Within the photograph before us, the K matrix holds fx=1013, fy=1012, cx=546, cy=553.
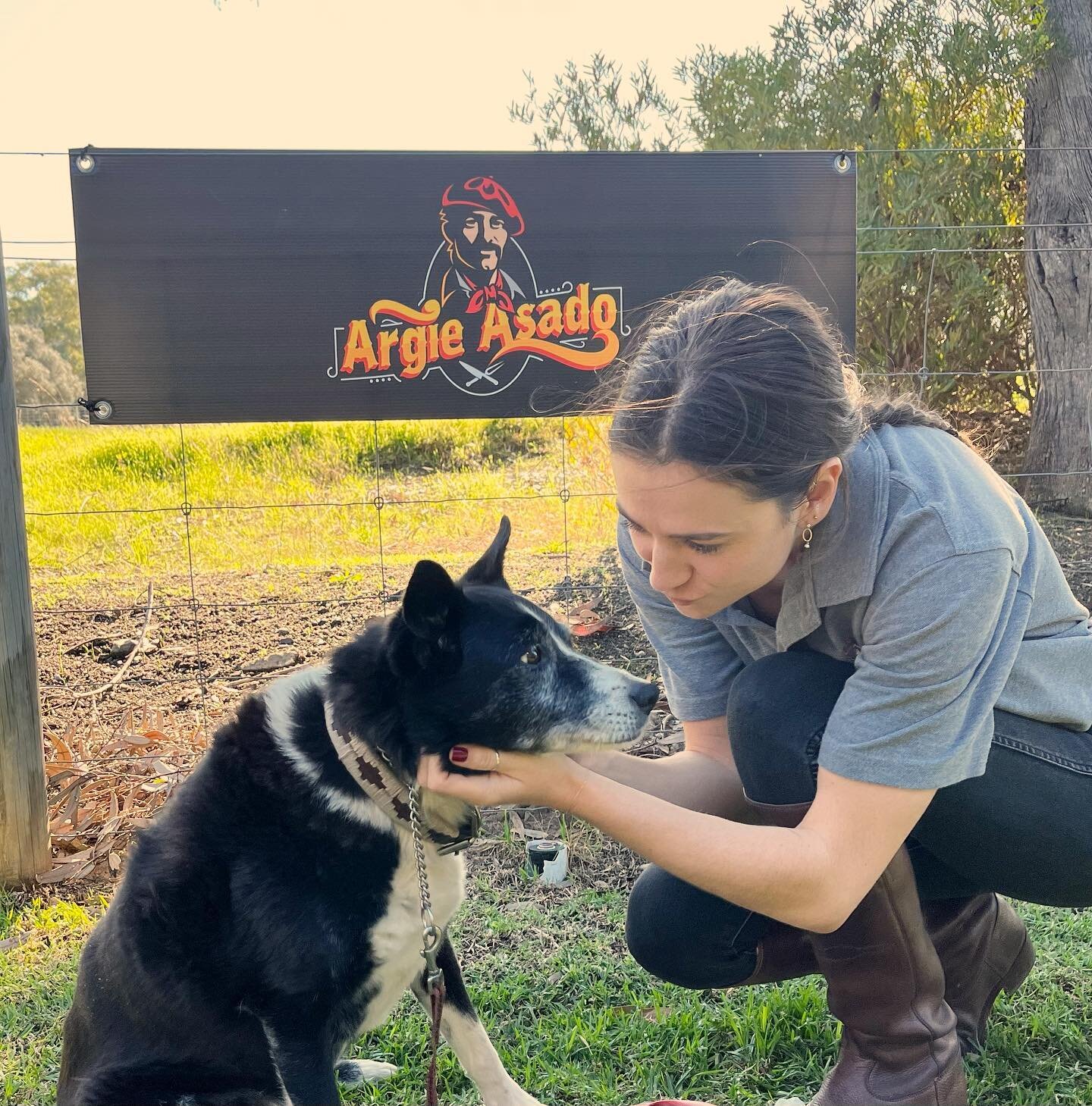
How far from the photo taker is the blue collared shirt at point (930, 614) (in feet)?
5.56

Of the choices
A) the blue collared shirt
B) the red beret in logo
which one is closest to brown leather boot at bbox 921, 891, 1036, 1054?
the blue collared shirt

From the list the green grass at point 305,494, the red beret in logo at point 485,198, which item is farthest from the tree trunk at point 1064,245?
the red beret in logo at point 485,198

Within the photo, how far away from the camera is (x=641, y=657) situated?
13.9 feet

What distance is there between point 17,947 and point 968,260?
6.49 meters

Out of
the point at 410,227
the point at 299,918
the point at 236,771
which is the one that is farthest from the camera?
the point at 410,227

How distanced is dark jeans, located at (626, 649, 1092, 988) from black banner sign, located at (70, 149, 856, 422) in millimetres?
1792

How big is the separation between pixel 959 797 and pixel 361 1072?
1.40 m

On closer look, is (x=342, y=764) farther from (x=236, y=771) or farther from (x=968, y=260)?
(x=968, y=260)

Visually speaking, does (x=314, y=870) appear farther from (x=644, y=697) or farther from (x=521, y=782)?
(x=644, y=697)

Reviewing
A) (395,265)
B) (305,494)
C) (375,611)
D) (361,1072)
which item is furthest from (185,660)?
(361,1072)

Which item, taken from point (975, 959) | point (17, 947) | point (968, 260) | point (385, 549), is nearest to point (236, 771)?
point (17, 947)

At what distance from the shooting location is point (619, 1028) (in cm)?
234

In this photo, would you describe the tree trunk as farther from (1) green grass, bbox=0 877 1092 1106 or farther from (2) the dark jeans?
(2) the dark jeans

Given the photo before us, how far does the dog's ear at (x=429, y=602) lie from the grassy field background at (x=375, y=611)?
41.6 inches
